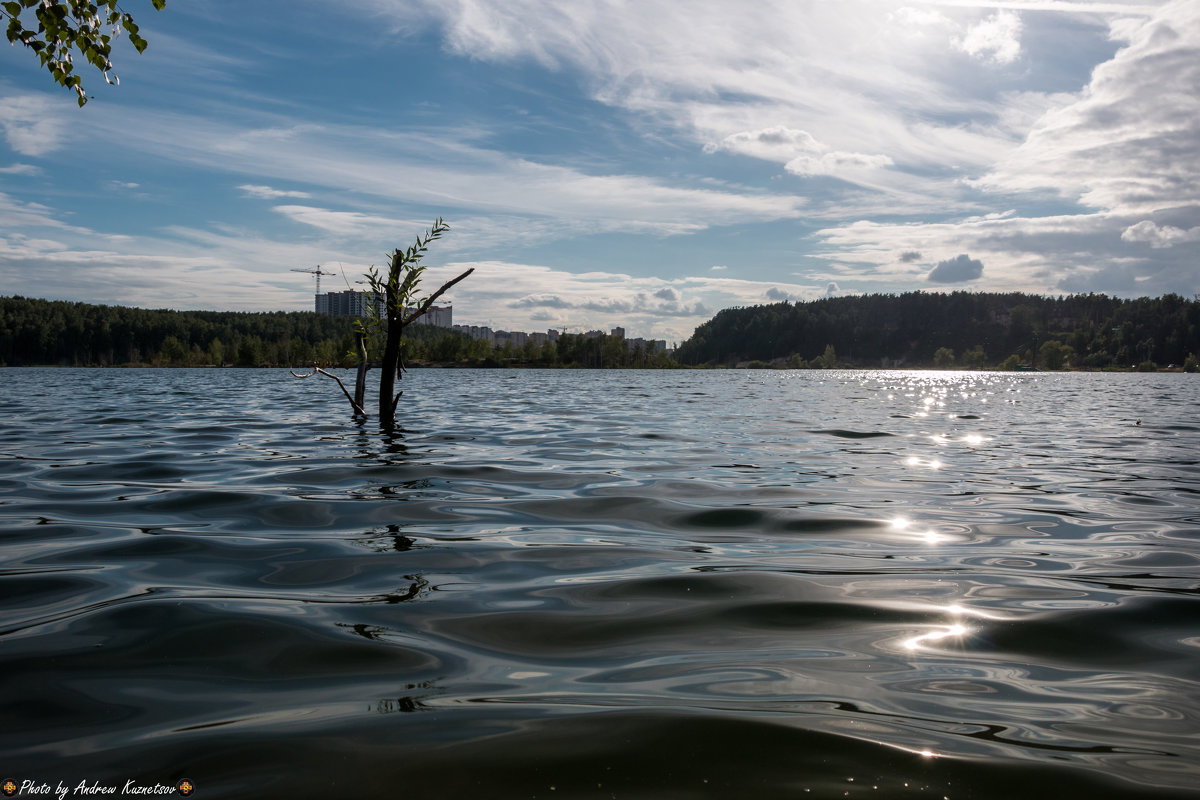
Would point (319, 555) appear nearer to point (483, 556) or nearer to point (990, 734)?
point (483, 556)

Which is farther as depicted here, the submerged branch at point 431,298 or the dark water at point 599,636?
the submerged branch at point 431,298

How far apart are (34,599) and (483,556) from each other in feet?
10.1

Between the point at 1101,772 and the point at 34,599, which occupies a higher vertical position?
the point at 1101,772

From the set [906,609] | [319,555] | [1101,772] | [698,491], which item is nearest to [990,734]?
[1101,772]

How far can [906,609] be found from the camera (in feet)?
15.1

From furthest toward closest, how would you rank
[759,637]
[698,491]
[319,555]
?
[698,491], [319,555], [759,637]

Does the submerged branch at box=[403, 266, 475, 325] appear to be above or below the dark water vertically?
above

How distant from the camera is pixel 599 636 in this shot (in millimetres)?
4145

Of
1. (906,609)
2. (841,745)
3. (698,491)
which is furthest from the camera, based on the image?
(698,491)

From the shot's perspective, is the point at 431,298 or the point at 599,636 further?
the point at 431,298

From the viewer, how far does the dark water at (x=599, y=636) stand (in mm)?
2650

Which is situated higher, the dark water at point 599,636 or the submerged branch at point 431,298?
the submerged branch at point 431,298

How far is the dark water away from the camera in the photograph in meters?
2.65

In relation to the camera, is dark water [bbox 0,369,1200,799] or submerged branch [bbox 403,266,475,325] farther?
submerged branch [bbox 403,266,475,325]
